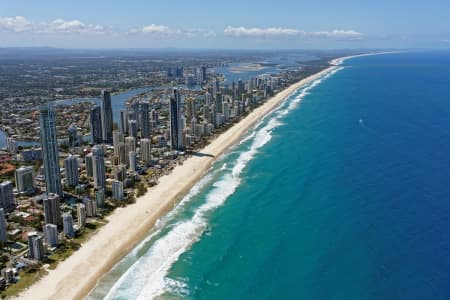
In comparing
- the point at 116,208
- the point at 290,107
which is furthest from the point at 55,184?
the point at 290,107

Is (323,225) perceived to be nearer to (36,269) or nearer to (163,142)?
(36,269)

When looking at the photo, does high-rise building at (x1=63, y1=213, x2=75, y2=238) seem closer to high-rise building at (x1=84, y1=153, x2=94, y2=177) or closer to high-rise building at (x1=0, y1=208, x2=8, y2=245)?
high-rise building at (x1=0, y1=208, x2=8, y2=245)

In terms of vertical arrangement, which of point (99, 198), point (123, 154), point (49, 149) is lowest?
point (99, 198)

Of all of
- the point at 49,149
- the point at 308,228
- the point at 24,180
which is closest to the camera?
the point at 308,228

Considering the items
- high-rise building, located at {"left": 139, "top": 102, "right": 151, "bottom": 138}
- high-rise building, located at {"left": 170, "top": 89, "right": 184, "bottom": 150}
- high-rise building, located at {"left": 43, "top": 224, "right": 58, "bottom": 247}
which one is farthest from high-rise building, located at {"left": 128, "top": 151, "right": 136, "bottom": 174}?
high-rise building, located at {"left": 43, "top": 224, "right": 58, "bottom": 247}

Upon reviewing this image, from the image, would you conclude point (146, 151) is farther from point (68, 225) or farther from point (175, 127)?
point (68, 225)

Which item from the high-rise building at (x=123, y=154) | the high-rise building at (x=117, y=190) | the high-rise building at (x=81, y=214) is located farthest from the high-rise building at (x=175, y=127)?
the high-rise building at (x=81, y=214)

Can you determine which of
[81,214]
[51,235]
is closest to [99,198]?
[81,214]
